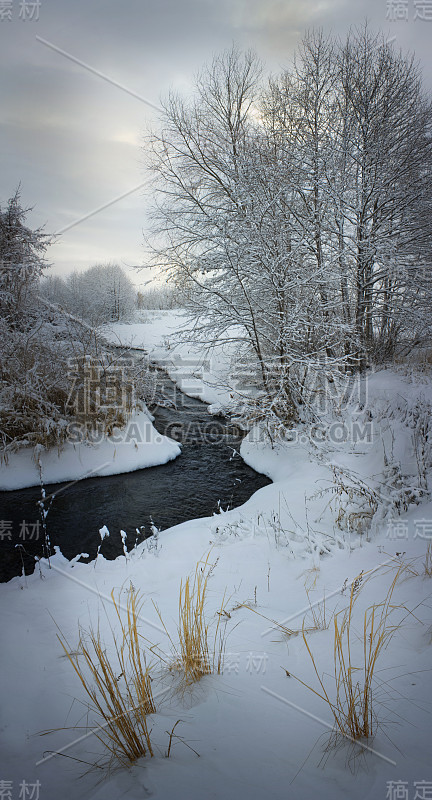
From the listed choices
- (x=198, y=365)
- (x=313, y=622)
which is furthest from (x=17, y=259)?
(x=313, y=622)

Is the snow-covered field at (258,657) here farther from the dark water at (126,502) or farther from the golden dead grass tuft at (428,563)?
the dark water at (126,502)

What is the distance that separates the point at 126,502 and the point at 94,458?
1.99 metres

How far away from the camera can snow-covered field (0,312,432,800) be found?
130cm

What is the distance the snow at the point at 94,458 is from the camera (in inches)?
293

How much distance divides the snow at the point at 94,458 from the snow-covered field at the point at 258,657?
3622mm

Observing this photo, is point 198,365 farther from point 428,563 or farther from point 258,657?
point 258,657

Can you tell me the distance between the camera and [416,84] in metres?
9.51

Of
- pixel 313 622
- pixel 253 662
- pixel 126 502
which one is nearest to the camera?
pixel 253 662

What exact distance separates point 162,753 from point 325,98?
13.1 m

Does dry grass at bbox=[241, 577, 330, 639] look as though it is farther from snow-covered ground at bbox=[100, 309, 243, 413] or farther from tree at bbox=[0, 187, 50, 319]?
tree at bbox=[0, 187, 50, 319]

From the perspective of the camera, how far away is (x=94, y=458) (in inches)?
324

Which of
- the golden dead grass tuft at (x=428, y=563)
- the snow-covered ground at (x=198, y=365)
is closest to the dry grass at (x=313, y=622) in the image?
the golden dead grass tuft at (x=428, y=563)

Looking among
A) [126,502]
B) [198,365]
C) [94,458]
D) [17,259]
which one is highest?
[17,259]

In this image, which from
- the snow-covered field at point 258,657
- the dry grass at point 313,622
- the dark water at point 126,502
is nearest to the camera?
the snow-covered field at point 258,657
